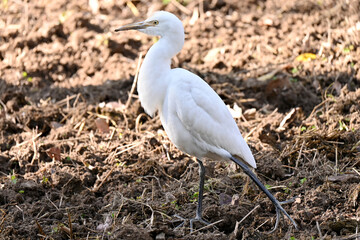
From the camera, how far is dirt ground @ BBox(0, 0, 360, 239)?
12.7 feet

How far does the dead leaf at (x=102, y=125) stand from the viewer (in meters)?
5.36

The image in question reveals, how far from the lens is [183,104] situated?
12.1 feet

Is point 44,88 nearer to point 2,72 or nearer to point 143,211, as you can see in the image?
point 2,72

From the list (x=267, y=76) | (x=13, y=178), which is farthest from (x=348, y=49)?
(x=13, y=178)

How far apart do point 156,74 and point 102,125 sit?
1.77m

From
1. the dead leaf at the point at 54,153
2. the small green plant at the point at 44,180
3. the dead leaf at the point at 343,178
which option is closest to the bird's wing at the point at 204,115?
the dead leaf at the point at 343,178

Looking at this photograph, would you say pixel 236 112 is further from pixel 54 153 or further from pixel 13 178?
pixel 13 178

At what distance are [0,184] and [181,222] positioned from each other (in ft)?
5.55

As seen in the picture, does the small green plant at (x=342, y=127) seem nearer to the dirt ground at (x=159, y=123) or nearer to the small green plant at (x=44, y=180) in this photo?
the dirt ground at (x=159, y=123)

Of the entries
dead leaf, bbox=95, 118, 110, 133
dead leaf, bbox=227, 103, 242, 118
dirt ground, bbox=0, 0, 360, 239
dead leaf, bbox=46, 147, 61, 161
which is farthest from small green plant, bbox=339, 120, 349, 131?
dead leaf, bbox=46, 147, 61, 161

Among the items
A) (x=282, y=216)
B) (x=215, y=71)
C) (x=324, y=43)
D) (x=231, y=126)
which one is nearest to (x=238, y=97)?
(x=215, y=71)

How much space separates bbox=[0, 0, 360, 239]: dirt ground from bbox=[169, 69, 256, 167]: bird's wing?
1.49 feet

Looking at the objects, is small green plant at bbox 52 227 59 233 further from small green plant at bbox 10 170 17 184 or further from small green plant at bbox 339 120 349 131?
small green plant at bbox 339 120 349 131

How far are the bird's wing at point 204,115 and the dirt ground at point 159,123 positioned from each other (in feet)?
1.49
